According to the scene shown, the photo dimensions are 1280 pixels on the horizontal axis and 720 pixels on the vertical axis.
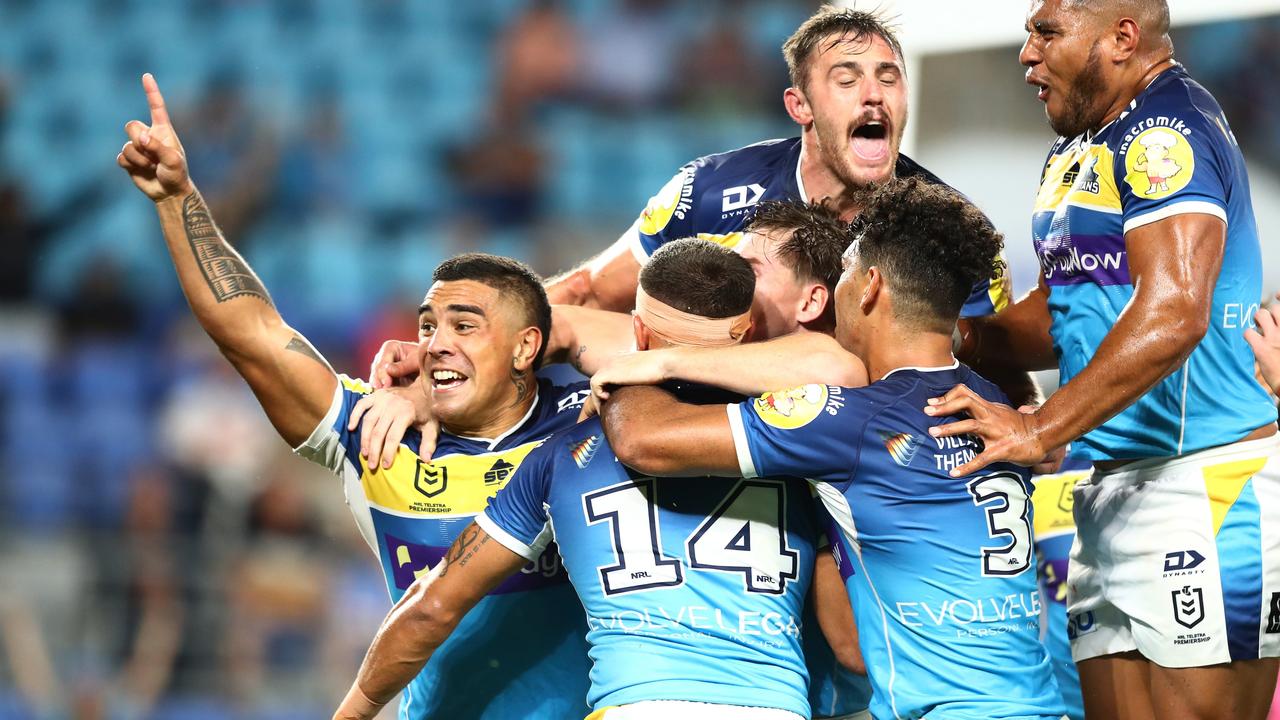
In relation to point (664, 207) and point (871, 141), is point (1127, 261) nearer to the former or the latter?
point (871, 141)

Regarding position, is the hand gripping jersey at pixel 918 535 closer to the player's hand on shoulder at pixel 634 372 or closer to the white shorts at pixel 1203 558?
the player's hand on shoulder at pixel 634 372

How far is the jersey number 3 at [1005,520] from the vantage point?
3.27 metres

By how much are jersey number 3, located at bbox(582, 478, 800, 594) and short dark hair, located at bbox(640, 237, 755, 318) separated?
457mm

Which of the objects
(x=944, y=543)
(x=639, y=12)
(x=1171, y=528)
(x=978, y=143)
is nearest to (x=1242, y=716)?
(x=1171, y=528)

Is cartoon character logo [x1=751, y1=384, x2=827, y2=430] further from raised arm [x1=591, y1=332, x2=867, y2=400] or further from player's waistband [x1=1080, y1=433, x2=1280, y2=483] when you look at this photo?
player's waistband [x1=1080, y1=433, x2=1280, y2=483]

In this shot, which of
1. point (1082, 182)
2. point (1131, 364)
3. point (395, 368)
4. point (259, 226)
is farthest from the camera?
point (259, 226)

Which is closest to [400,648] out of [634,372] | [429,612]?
[429,612]

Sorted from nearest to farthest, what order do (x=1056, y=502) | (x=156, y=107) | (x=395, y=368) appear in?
1. (x=156, y=107)
2. (x=395, y=368)
3. (x=1056, y=502)

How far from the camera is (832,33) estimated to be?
4770 mm

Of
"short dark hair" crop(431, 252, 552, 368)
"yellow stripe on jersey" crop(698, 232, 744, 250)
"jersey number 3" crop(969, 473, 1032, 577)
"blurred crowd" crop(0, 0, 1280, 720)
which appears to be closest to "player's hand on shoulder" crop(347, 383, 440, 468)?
"short dark hair" crop(431, 252, 552, 368)

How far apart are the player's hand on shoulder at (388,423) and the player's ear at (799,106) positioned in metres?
1.67

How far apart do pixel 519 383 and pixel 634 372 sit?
0.80 meters

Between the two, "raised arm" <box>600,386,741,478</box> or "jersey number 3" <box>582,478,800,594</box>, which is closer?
"raised arm" <box>600,386,741,478</box>

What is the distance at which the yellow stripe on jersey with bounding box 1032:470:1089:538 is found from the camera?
4.80 m
